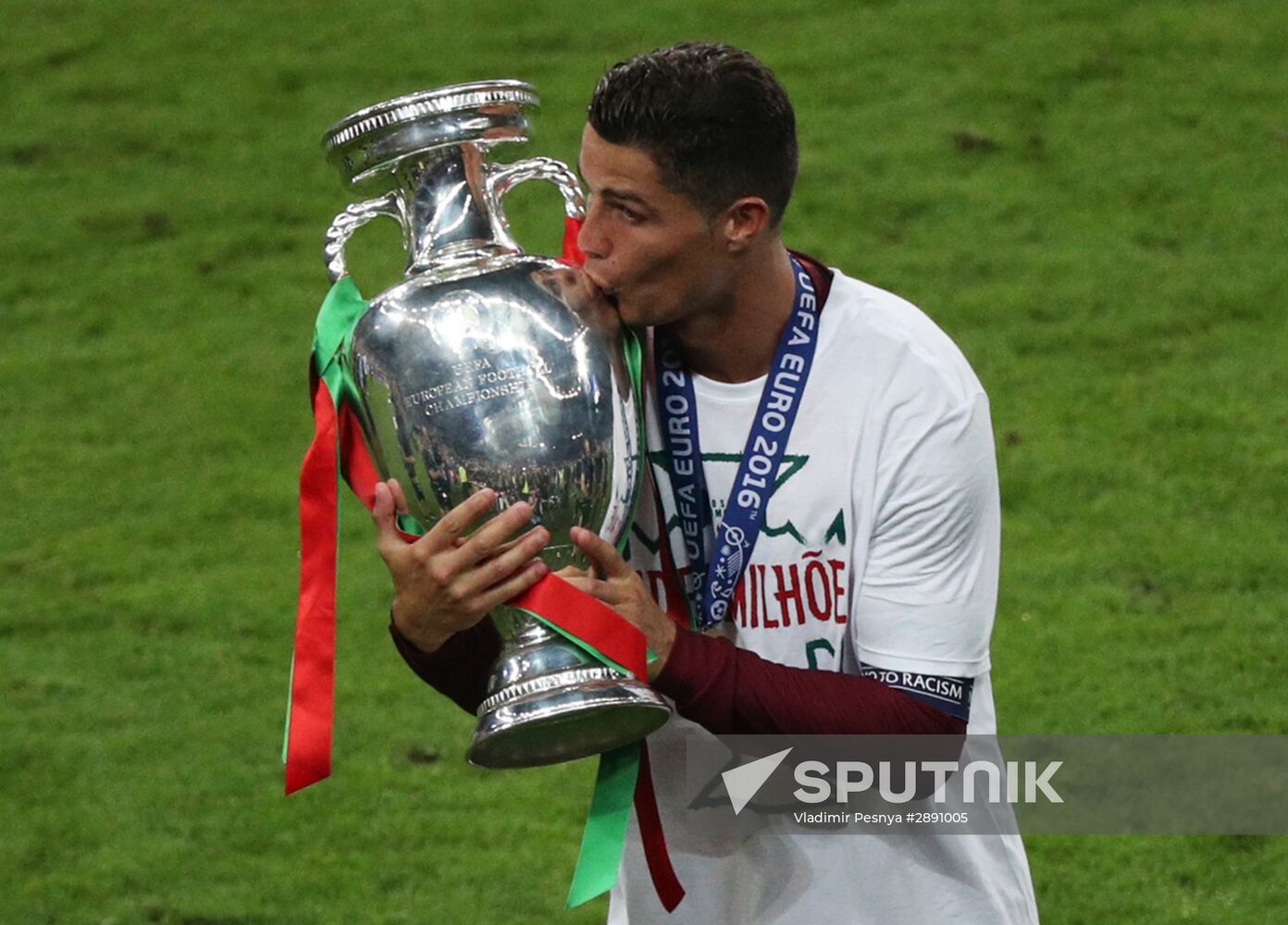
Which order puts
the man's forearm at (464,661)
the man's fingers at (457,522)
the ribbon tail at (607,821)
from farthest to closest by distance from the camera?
the ribbon tail at (607,821)
the man's forearm at (464,661)
the man's fingers at (457,522)

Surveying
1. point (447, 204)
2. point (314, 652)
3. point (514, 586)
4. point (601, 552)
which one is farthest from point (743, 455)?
point (314, 652)

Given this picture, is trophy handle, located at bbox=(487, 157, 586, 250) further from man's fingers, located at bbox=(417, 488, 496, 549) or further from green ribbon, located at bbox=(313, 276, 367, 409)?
man's fingers, located at bbox=(417, 488, 496, 549)

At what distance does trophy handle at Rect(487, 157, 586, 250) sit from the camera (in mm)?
2480

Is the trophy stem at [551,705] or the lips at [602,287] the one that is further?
the lips at [602,287]

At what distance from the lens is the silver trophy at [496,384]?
2312 mm

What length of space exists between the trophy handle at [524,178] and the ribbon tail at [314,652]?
308 mm

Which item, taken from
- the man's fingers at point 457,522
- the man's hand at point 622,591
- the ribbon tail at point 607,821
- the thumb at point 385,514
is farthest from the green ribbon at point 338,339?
the ribbon tail at point 607,821

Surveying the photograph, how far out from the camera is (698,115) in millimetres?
2350

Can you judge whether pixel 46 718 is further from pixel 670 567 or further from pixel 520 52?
pixel 520 52

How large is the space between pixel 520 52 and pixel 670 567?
19.8ft

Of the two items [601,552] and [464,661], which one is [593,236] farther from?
[464,661]

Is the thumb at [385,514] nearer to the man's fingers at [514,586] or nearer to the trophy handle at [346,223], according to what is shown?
the man's fingers at [514,586]

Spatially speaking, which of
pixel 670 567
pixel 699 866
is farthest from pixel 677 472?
pixel 699 866

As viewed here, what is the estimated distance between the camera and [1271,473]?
19.0ft
